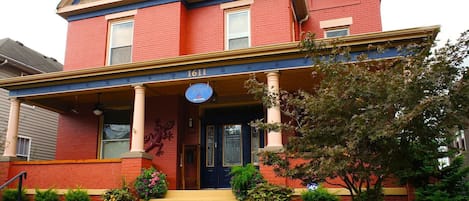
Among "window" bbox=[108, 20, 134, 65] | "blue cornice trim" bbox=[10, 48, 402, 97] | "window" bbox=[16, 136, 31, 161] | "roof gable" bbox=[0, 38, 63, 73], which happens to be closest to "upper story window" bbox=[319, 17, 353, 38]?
"blue cornice trim" bbox=[10, 48, 402, 97]

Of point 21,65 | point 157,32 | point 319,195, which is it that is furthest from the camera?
point 21,65

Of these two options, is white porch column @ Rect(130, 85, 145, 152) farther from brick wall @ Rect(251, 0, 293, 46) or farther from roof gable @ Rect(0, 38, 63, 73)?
roof gable @ Rect(0, 38, 63, 73)

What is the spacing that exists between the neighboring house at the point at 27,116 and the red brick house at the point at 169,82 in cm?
336

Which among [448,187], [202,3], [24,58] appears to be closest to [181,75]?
[202,3]

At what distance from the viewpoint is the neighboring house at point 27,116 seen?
1466 centimetres

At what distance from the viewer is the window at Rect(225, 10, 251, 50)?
11438mm

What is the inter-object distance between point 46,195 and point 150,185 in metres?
2.77

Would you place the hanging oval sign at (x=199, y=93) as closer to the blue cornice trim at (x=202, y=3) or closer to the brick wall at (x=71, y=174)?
the brick wall at (x=71, y=174)

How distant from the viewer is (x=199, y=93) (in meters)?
9.31

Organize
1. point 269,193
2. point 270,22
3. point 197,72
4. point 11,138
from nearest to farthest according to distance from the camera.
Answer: point 269,193 < point 197,72 < point 11,138 < point 270,22

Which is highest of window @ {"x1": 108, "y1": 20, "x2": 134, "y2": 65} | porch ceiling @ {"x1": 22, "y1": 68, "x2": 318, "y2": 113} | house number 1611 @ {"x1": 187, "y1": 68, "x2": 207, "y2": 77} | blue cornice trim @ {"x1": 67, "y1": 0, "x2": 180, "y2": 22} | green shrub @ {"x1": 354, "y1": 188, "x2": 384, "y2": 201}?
blue cornice trim @ {"x1": 67, "y1": 0, "x2": 180, "y2": 22}

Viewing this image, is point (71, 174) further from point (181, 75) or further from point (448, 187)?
point (448, 187)

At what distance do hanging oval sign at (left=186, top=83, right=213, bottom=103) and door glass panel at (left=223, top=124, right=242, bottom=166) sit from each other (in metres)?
2.56

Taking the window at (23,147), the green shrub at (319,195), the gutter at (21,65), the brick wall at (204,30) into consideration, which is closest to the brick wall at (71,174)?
the brick wall at (204,30)
